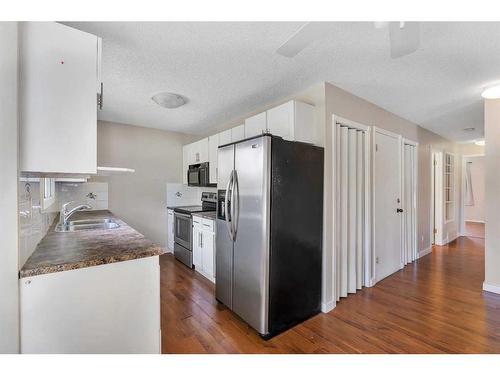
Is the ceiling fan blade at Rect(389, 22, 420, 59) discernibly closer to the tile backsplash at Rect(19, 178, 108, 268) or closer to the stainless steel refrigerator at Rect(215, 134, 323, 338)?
the stainless steel refrigerator at Rect(215, 134, 323, 338)

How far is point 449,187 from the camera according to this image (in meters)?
5.32

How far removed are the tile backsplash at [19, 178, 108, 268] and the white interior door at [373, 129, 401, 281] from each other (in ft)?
10.7

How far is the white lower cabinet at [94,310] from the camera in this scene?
110 centimetres

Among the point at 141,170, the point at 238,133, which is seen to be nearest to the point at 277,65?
the point at 238,133

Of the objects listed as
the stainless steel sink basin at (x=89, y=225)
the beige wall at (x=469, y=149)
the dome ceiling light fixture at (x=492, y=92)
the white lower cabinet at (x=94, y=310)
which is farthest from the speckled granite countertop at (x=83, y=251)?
the beige wall at (x=469, y=149)

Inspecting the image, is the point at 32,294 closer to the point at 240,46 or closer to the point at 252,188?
the point at 252,188

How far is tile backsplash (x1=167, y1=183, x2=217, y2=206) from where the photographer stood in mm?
4508

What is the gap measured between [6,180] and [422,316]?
3.17 metres

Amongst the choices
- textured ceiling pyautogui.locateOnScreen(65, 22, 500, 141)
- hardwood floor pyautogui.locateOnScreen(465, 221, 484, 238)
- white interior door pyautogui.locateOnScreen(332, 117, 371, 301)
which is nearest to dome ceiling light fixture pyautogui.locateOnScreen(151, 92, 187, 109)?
textured ceiling pyautogui.locateOnScreen(65, 22, 500, 141)

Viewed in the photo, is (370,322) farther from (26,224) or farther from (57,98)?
(57,98)

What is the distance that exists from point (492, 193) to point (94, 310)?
4100 millimetres

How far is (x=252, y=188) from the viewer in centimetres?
203

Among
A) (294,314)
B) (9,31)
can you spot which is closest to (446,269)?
(294,314)

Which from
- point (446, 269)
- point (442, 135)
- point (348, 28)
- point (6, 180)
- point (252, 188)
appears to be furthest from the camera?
point (442, 135)
